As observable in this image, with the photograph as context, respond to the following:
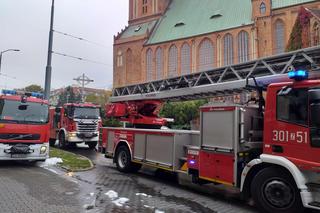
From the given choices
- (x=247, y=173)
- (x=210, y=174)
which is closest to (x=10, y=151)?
(x=210, y=174)

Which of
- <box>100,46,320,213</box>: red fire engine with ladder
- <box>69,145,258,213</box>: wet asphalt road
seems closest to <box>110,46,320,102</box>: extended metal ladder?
<box>100,46,320,213</box>: red fire engine with ladder

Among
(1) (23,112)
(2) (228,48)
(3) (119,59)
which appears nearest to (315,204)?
(1) (23,112)

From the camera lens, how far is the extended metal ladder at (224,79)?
797 centimetres

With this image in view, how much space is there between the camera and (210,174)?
8.09m

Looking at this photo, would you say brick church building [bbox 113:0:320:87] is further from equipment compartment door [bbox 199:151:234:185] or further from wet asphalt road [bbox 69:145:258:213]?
equipment compartment door [bbox 199:151:234:185]

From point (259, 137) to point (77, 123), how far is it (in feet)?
45.9

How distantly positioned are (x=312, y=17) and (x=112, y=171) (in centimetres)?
2517

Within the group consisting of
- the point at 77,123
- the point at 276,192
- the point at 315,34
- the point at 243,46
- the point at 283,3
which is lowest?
the point at 276,192

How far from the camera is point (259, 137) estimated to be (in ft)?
24.9

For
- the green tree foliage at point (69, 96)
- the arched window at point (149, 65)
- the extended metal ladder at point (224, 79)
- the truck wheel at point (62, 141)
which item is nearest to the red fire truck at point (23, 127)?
the extended metal ladder at point (224, 79)

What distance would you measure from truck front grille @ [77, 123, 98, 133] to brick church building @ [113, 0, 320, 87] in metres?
38.5

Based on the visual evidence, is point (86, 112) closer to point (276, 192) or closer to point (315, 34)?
point (276, 192)

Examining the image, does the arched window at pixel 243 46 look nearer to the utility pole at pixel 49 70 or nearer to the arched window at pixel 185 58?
the arched window at pixel 185 58

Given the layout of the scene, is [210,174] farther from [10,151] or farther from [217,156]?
→ [10,151]
